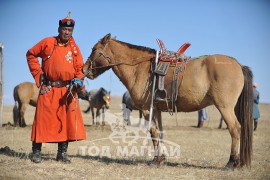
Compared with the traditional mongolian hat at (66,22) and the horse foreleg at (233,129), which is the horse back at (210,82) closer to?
the horse foreleg at (233,129)

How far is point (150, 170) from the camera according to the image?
20.6ft

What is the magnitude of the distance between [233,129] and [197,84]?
3.39 feet

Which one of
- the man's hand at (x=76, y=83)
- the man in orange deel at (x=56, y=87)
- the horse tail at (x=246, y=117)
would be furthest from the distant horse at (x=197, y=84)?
the man in orange deel at (x=56, y=87)

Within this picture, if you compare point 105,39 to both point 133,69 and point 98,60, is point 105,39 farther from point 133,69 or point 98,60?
point 133,69

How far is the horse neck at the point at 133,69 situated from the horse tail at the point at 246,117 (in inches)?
72.1

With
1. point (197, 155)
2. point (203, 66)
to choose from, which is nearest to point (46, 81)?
point (203, 66)

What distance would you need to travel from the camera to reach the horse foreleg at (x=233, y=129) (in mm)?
6293

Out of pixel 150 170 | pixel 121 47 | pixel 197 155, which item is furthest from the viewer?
pixel 197 155

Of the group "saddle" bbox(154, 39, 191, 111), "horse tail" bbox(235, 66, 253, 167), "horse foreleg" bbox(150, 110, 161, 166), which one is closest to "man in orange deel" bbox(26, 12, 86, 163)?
"horse foreleg" bbox(150, 110, 161, 166)

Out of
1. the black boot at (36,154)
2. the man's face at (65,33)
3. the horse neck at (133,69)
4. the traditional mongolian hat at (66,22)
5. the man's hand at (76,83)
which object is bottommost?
the black boot at (36,154)

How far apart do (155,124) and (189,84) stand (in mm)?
1129

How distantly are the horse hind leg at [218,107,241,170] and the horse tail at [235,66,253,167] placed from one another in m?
0.21

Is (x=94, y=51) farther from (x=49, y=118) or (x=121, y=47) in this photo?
(x=49, y=118)

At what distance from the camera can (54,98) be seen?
6.61 meters
